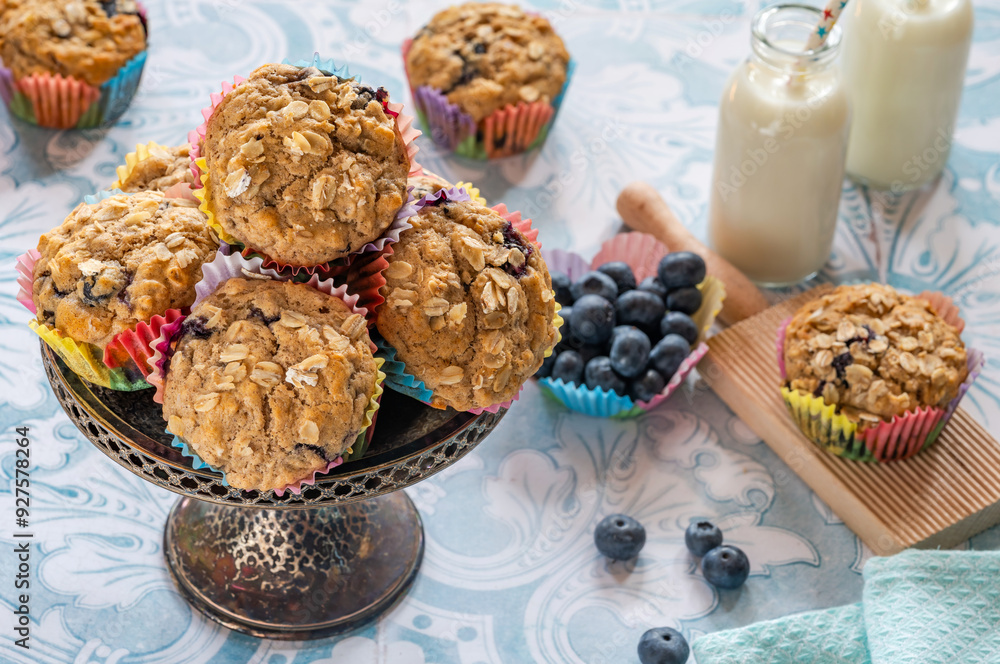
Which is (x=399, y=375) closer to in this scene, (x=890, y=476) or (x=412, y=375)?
(x=412, y=375)

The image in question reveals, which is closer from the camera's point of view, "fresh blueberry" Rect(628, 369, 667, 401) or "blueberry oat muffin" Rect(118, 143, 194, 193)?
"blueberry oat muffin" Rect(118, 143, 194, 193)

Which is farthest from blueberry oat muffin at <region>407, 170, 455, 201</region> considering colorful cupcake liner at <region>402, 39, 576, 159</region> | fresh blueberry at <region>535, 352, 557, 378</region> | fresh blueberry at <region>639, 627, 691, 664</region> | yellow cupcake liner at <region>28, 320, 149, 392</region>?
colorful cupcake liner at <region>402, 39, 576, 159</region>

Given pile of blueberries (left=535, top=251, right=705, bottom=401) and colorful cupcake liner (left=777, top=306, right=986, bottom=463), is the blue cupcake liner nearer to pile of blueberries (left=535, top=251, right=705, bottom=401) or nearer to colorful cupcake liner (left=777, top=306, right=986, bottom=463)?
pile of blueberries (left=535, top=251, right=705, bottom=401)

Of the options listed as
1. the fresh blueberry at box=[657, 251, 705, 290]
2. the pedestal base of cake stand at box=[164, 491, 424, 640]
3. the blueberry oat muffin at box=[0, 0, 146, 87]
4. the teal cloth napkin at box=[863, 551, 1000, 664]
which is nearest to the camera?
the teal cloth napkin at box=[863, 551, 1000, 664]

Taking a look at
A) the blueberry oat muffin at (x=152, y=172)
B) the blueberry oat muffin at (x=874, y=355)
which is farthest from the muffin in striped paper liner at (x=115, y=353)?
the blueberry oat muffin at (x=874, y=355)

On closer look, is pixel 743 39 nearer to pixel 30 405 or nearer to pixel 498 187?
pixel 498 187

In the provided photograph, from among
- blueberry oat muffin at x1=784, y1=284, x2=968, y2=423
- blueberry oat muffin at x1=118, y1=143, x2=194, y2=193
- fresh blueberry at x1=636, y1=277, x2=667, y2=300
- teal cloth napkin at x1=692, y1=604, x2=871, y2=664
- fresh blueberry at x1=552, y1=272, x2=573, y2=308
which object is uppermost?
blueberry oat muffin at x1=118, y1=143, x2=194, y2=193

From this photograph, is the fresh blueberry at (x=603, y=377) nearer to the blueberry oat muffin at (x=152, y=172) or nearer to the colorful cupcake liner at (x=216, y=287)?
the colorful cupcake liner at (x=216, y=287)

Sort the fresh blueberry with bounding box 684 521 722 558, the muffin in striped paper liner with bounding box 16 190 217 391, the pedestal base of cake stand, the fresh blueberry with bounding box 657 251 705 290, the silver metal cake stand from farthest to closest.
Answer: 1. the fresh blueberry with bounding box 657 251 705 290
2. the fresh blueberry with bounding box 684 521 722 558
3. the pedestal base of cake stand
4. the silver metal cake stand
5. the muffin in striped paper liner with bounding box 16 190 217 391
